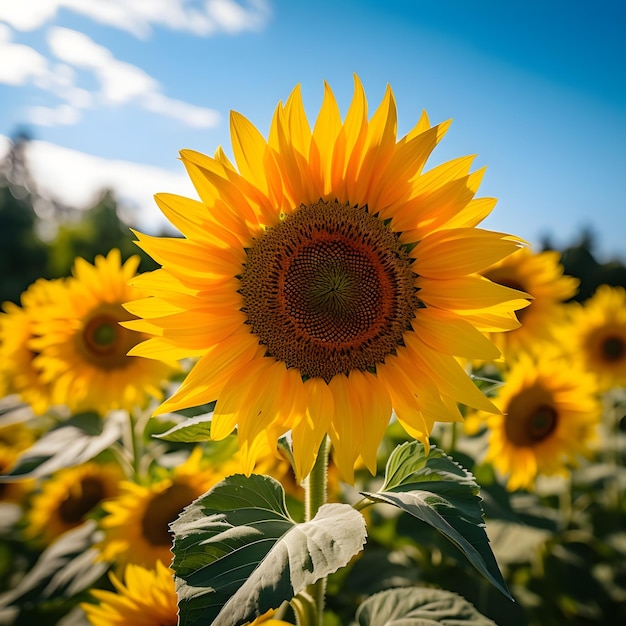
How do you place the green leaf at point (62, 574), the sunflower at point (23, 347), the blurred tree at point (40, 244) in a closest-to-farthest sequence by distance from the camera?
1. the green leaf at point (62, 574)
2. the sunflower at point (23, 347)
3. the blurred tree at point (40, 244)

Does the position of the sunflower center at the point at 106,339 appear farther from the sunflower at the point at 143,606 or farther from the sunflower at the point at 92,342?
the sunflower at the point at 143,606

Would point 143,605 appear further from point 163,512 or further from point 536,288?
point 536,288

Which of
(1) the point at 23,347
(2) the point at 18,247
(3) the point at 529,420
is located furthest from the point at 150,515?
(2) the point at 18,247

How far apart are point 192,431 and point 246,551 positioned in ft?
1.48

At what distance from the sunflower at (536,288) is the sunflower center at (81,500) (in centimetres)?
283

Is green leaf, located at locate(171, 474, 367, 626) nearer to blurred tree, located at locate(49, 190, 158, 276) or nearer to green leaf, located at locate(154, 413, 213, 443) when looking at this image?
green leaf, located at locate(154, 413, 213, 443)

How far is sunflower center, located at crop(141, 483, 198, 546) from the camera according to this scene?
2.48m

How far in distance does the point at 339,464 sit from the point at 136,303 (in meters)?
0.71

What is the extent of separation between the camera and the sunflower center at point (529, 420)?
3.35 metres

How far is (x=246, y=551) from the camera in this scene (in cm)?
126

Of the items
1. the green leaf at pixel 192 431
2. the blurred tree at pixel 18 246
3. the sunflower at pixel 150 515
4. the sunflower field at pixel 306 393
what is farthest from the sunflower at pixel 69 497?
the blurred tree at pixel 18 246

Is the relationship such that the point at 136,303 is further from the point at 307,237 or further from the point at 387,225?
the point at 387,225

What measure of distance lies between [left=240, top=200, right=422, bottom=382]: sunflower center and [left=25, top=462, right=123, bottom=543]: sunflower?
2176mm


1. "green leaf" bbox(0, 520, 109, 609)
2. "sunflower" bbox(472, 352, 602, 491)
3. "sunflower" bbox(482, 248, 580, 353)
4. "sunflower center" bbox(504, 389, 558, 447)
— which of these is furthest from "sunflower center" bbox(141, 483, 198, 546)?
"sunflower" bbox(482, 248, 580, 353)
